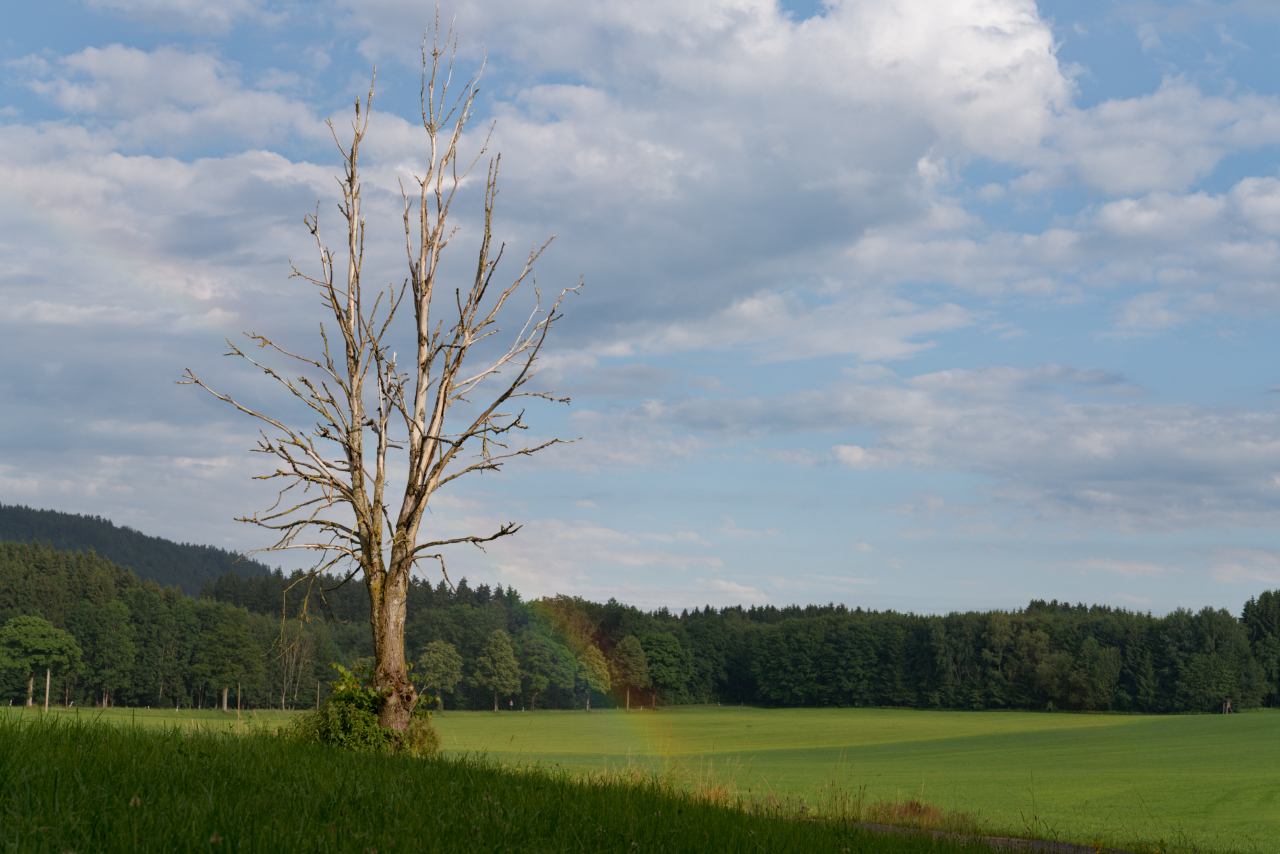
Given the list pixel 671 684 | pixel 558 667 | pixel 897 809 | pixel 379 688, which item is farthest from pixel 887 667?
→ pixel 379 688

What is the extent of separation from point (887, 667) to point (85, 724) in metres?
109

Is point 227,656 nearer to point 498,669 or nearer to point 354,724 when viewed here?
point 498,669

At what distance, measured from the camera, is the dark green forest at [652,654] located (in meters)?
91.6

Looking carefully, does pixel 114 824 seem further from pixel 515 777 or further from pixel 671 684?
pixel 671 684

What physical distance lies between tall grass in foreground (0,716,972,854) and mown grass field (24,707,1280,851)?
226cm

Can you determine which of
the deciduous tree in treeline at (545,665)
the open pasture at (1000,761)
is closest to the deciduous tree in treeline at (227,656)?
the deciduous tree in treeline at (545,665)

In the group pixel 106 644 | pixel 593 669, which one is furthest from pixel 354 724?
pixel 106 644

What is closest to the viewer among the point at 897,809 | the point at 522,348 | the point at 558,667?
the point at 522,348

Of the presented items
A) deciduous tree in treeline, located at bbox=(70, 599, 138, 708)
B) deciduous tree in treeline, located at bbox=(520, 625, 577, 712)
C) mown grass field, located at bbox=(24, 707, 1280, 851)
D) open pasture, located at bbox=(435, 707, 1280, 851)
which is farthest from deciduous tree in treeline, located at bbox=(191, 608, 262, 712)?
open pasture, located at bbox=(435, 707, 1280, 851)

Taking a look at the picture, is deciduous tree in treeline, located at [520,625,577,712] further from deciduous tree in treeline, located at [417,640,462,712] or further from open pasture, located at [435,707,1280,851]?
open pasture, located at [435,707,1280,851]

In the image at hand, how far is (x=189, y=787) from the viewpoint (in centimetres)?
470

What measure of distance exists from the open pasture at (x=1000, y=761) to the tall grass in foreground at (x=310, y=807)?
6603 mm

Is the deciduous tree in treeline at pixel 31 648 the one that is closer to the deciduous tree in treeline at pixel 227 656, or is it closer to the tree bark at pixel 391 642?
the deciduous tree in treeline at pixel 227 656

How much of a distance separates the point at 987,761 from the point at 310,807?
42.9 meters
